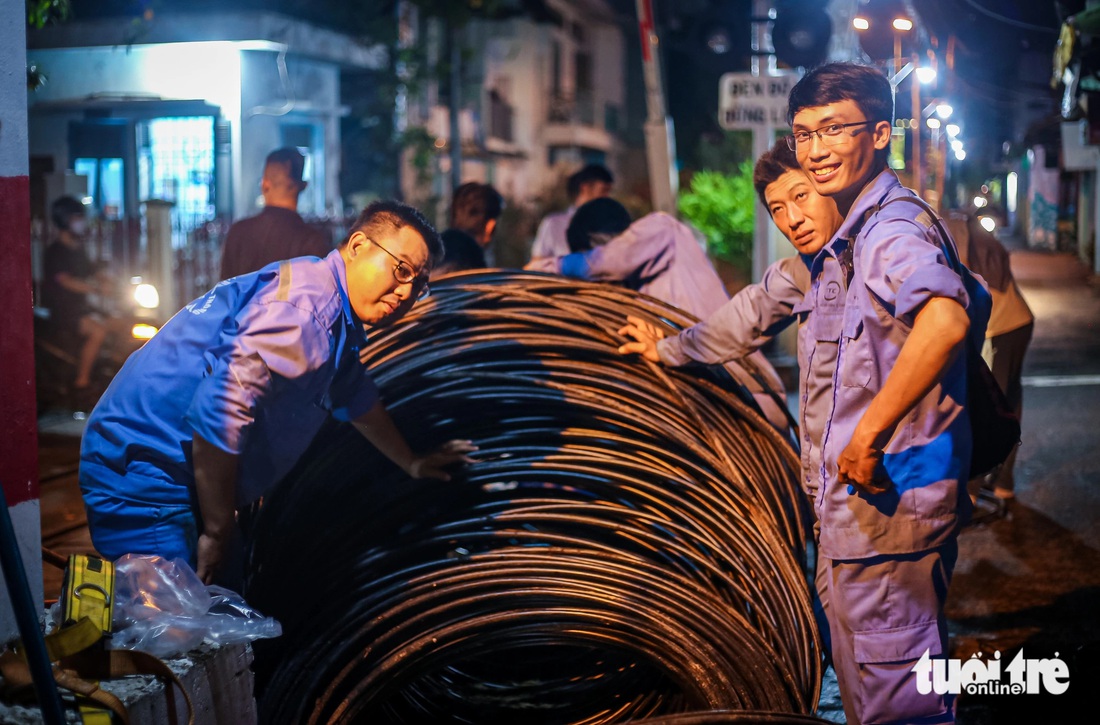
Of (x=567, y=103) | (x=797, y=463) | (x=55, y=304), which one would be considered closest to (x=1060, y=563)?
(x=797, y=463)

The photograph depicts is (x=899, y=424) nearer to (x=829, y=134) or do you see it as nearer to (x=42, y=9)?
(x=829, y=134)

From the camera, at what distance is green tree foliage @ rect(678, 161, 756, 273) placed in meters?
15.8

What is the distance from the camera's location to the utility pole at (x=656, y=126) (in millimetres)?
11062

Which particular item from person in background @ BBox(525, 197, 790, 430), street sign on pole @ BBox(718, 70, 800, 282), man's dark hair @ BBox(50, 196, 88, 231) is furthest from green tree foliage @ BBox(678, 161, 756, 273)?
person in background @ BBox(525, 197, 790, 430)

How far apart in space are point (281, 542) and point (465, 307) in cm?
114

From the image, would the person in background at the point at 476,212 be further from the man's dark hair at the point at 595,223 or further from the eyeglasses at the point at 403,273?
the eyeglasses at the point at 403,273

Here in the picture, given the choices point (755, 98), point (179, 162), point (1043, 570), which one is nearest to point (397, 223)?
point (1043, 570)

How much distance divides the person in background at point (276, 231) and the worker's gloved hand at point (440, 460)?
2.45 meters

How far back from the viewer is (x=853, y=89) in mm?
3041

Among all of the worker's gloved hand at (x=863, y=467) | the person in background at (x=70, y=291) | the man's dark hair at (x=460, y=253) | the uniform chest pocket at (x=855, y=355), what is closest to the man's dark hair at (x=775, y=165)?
the uniform chest pocket at (x=855, y=355)

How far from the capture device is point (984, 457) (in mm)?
3107

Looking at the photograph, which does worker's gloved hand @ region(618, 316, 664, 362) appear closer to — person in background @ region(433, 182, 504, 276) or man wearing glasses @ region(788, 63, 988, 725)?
man wearing glasses @ region(788, 63, 988, 725)

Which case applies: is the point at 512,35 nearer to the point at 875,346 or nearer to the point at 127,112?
the point at 127,112

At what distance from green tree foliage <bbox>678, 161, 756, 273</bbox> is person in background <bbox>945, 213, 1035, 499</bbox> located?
25.8 ft
